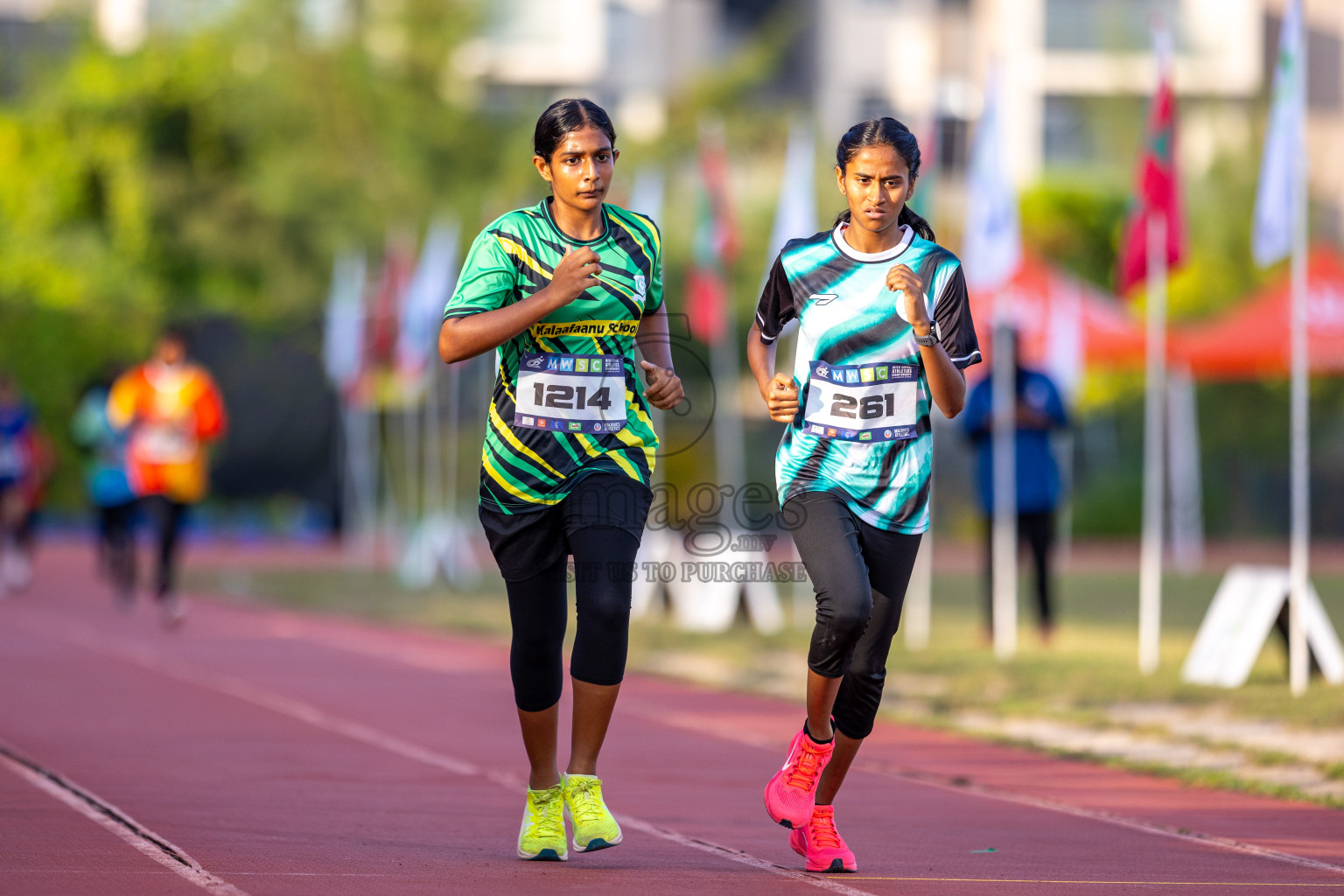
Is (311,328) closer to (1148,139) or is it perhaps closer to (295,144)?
(295,144)

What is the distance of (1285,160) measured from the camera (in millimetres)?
10305

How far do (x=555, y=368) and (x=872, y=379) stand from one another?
87 centimetres

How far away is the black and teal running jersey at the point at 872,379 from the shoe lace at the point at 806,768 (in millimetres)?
645

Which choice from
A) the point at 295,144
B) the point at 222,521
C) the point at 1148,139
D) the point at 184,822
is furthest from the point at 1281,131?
the point at 295,144

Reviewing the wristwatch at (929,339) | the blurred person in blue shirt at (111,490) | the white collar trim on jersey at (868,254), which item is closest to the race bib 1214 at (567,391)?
the white collar trim on jersey at (868,254)

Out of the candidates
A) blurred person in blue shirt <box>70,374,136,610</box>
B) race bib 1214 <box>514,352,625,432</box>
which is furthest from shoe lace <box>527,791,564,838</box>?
blurred person in blue shirt <box>70,374,136,610</box>

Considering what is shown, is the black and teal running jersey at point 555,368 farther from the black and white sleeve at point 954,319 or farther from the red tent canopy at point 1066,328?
the red tent canopy at point 1066,328

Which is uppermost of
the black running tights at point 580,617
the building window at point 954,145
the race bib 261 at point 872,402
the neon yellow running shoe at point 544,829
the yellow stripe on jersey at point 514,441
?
the building window at point 954,145

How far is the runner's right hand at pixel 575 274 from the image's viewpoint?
Result: 5020mm

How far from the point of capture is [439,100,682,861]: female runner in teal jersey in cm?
524

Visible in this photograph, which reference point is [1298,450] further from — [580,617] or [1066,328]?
[1066,328]

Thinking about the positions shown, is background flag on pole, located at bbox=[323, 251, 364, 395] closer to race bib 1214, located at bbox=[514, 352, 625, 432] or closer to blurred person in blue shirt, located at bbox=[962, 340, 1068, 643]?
blurred person in blue shirt, located at bbox=[962, 340, 1068, 643]

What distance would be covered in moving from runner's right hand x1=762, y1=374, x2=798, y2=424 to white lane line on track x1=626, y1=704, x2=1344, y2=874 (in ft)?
6.48

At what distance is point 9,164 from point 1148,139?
27432 mm
